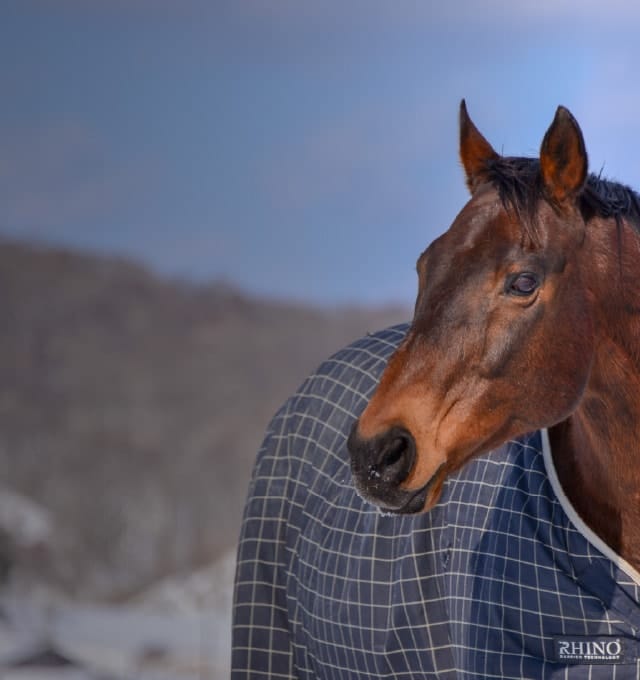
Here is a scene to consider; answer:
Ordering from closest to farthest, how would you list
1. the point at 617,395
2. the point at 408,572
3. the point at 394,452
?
the point at 394,452 < the point at 617,395 < the point at 408,572

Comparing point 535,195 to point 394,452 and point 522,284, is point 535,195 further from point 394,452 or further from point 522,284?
point 394,452

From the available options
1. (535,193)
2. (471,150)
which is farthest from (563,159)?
(471,150)

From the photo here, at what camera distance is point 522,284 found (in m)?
1.13

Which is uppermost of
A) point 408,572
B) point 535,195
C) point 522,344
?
point 535,195

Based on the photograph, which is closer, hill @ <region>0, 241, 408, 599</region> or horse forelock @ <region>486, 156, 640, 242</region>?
horse forelock @ <region>486, 156, 640, 242</region>

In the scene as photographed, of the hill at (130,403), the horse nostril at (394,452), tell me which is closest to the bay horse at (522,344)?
the horse nostril at (394,452)

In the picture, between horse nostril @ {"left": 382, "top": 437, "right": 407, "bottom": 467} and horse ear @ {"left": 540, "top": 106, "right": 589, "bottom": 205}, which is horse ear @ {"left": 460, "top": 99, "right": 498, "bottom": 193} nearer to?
horse ear @ {"left": 540, "top": 106, "right": 589, "bottom": 205}

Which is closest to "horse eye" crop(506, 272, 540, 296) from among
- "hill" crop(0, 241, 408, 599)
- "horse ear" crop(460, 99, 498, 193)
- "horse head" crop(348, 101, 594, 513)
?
"horse head" crop(348, 101, 594, 513)

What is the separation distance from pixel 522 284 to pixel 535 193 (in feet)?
0.34

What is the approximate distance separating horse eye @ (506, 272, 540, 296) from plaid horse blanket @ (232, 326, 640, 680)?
0.23 metres

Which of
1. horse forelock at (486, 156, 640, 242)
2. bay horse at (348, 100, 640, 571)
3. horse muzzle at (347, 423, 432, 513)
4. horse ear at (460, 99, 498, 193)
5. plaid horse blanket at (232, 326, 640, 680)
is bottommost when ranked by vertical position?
plaid horse blanket at (232, 326, 640, 680)

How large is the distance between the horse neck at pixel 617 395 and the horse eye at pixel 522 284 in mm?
80

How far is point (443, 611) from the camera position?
4.52ft

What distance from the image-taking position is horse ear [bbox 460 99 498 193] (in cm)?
127
